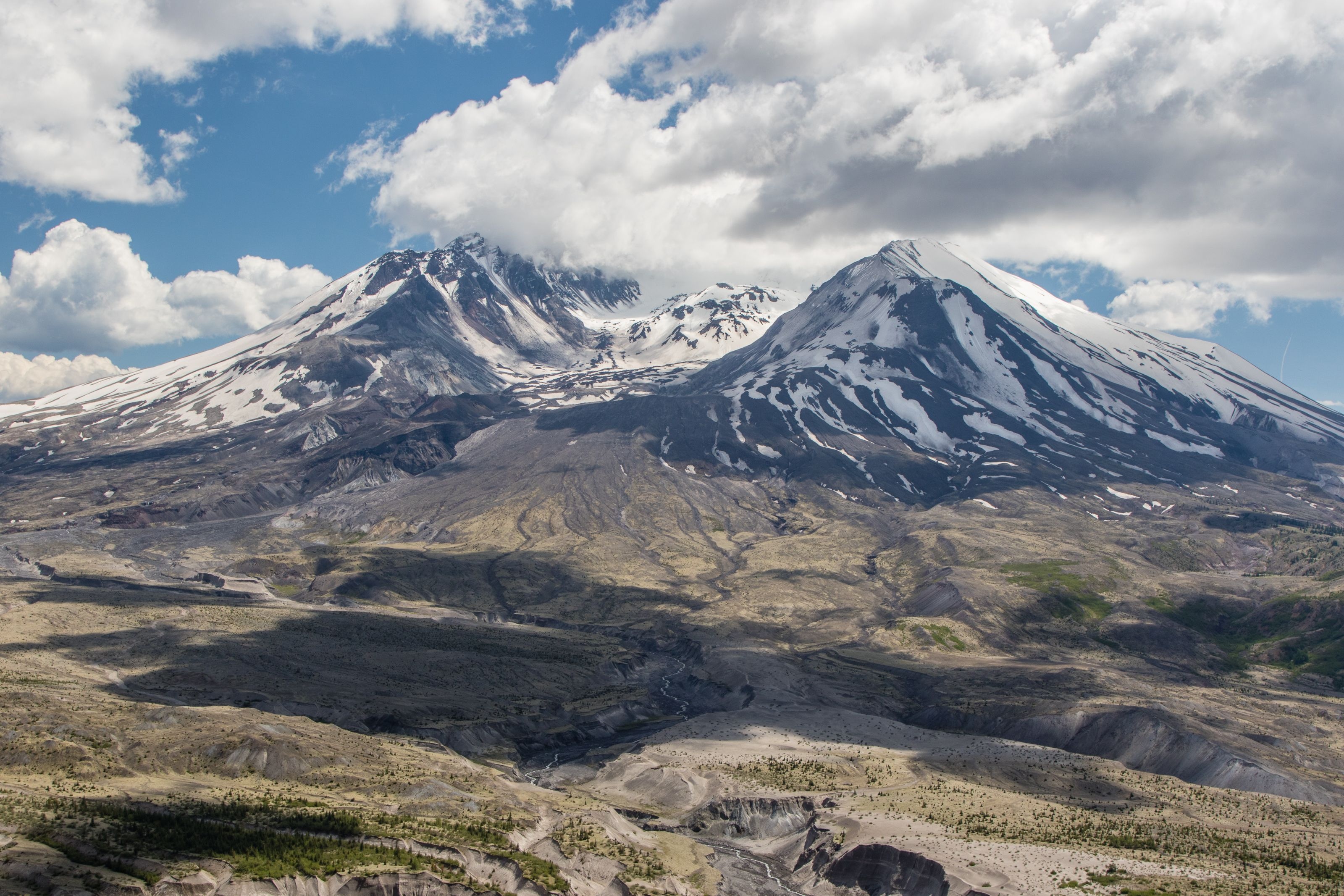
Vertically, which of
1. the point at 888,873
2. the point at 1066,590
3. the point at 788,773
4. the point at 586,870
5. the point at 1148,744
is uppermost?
the point at 1066,590

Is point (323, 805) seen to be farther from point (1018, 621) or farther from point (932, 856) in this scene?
point (1018, 621)

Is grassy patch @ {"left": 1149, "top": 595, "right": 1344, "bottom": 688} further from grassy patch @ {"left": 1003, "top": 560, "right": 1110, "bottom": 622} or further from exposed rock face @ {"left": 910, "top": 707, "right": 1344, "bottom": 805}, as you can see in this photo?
exposed rock face @ {"left": 910, "top": 707, "right": 1344, "bottom": 805}

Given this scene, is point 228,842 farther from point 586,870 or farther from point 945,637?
point 945,637

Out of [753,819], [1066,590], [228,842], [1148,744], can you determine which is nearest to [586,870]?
[228,842]

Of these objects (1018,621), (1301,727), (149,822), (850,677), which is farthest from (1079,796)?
(1018,621)

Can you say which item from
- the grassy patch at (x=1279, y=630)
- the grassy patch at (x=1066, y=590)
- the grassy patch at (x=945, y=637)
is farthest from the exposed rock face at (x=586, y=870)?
the grassy patch at (x=1066, y=590)

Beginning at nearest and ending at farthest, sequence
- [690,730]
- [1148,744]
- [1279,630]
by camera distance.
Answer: [1148,744], [690,730], [1279,630]

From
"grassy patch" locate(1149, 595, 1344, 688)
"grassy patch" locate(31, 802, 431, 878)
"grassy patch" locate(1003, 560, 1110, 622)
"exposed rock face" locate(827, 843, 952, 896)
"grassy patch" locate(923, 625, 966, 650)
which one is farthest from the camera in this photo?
"grassy patch" locate(1003, 560, 1110, 622)

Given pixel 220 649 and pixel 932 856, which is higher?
pixel 220 649

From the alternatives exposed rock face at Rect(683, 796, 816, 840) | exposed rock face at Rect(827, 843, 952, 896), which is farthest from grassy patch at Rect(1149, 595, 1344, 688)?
exposed rock face at Rect(827, 843, 952, 896)
